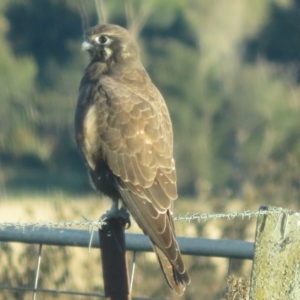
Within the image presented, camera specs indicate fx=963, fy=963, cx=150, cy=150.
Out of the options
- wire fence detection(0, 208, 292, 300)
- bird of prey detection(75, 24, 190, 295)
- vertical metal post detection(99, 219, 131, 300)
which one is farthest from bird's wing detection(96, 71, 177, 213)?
vertical metal post detection(99, 219, 131, 300)

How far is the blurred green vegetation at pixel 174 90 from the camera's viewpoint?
33.7 m

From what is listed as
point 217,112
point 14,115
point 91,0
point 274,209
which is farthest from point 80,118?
point 217,112

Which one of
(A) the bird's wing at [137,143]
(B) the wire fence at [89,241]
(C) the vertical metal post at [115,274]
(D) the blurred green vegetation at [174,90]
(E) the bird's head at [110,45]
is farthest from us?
(D) the blurred green vegetation at [174,90]

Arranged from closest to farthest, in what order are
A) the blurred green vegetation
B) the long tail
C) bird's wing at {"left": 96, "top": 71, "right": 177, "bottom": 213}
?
the long tail → bird's wing at {"left": 96, "top": 71, "right": 177, "bottom": 213} → the blurred green vegetation

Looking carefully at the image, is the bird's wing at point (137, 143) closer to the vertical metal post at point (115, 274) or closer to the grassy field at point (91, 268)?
the vertical metal post at point (115, 274)

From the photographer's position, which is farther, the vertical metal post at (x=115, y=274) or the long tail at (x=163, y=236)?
the long tail at (x=163, y=236)

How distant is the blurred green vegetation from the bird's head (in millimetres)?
22104

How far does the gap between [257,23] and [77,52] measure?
648 inches

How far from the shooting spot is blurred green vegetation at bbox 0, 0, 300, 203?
111 feet

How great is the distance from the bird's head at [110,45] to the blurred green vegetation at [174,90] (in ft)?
72.5

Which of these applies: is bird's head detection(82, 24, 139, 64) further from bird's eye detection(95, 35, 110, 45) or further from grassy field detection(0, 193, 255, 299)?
grassy field detection(0, 193, 255, 299)

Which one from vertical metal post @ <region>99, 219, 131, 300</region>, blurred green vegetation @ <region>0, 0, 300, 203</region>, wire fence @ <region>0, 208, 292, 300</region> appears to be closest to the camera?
vertical metal post @ <region>99, 219, 131, 300</region>

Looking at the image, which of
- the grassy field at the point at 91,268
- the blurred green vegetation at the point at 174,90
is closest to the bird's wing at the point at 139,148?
the grassy field at the point at 91,268

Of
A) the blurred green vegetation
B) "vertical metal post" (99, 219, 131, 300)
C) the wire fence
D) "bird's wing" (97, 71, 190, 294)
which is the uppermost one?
the blurred green vegetation
